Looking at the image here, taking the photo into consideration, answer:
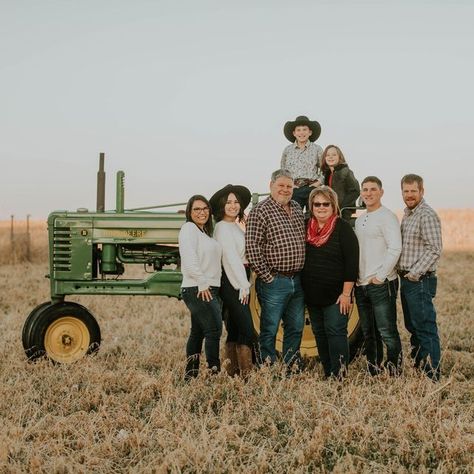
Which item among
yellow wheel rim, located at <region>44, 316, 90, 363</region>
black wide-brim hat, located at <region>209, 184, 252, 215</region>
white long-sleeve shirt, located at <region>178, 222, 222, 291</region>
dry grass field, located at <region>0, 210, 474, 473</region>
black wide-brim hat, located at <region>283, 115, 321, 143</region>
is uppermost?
black wide-brim hat, located at <region>283, 115, 321, 143</region>

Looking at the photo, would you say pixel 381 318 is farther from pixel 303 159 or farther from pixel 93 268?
pixel 93 268

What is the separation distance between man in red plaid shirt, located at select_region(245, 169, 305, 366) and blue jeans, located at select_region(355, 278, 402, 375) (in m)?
0.56

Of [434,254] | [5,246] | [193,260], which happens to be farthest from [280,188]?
[5,246]

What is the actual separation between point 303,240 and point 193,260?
913 millimetres

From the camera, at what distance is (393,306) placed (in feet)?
17.7

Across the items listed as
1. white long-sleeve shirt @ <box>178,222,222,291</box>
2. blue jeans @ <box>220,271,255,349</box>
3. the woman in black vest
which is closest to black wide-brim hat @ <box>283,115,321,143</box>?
the woman in black vest

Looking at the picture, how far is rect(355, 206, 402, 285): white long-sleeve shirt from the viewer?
17.2 ft

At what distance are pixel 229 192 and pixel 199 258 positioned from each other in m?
0.62

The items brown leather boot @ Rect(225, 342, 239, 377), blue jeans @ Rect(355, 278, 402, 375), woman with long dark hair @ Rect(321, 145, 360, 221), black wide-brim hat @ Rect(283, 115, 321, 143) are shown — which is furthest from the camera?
black wide-brim hat @ Rect(283, 115, 321, 143)

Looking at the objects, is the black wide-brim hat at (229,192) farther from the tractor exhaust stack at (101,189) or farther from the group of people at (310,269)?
the tractor exhaust stack at (101,189)

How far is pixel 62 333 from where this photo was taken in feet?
21.3

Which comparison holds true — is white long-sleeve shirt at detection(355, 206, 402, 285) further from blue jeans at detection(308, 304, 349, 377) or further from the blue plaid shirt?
blue jeans at detection(308, 304, 349, 377)

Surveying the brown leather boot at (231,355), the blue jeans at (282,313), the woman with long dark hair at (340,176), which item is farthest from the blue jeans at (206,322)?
the woman with long dark hair at (340,176)

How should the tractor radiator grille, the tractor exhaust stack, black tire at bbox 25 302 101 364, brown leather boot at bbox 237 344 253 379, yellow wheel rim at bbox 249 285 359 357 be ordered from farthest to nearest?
1. the tractor exhaust stack
2. the tractor radiator grille
3. black tire at bbox 25 302 101 364
4. yellow wheel rim at bbox 249 285 359 357
5. brown leather boot at bbox 237 344 253 379
